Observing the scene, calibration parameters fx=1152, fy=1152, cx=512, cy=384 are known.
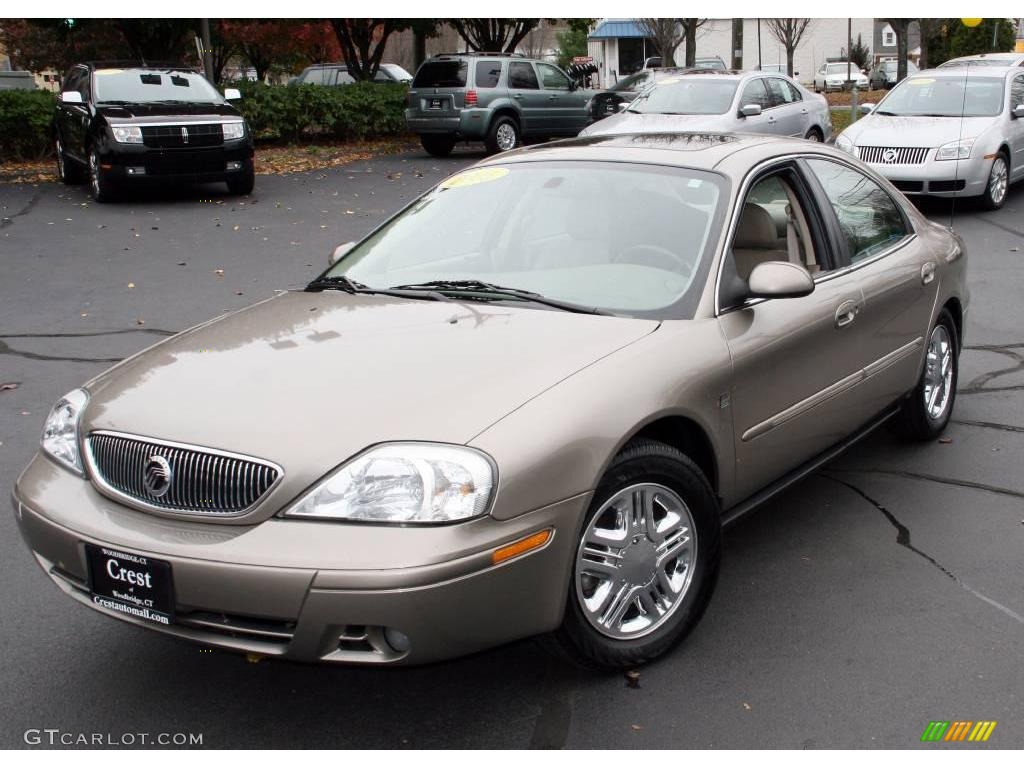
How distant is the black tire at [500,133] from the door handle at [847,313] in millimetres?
16100

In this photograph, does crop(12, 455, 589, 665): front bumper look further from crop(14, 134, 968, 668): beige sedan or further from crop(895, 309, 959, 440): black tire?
crop(895, 309, 959, 440): black tire

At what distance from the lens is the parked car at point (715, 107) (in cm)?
1546

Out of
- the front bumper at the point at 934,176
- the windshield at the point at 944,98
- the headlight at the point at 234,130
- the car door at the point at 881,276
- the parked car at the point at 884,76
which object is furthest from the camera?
the parked car at the point at 884,76

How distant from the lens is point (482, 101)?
2009cm

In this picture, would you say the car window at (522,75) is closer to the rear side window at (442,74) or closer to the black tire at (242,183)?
the rear side window at (442,74)

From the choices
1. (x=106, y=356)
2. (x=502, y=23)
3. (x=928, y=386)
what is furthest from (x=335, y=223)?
(x=502, y=23)

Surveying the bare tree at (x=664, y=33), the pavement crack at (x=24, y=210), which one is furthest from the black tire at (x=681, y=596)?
the bare tree at (x=664, y=33)

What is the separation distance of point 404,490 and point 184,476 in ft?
2.01

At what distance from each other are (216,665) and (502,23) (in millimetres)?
28581

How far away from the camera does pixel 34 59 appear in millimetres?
44938

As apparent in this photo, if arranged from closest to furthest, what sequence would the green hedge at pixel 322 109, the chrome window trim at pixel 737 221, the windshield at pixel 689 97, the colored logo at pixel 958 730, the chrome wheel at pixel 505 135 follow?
the colored logo at pixel 958 730, the chrome window trim at pixel 737 221, the windshield at pixel 689 97, the chrome wheel at pixel 505 135, the green hedge at pixel 322 109

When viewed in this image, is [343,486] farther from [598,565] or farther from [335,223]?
[335,223]

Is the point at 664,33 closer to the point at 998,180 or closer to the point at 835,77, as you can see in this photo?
the point at 835,77

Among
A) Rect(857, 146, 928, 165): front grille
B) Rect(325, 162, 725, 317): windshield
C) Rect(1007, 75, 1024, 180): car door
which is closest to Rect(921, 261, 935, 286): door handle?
Rect(325, 162, 725, 317): windshield
